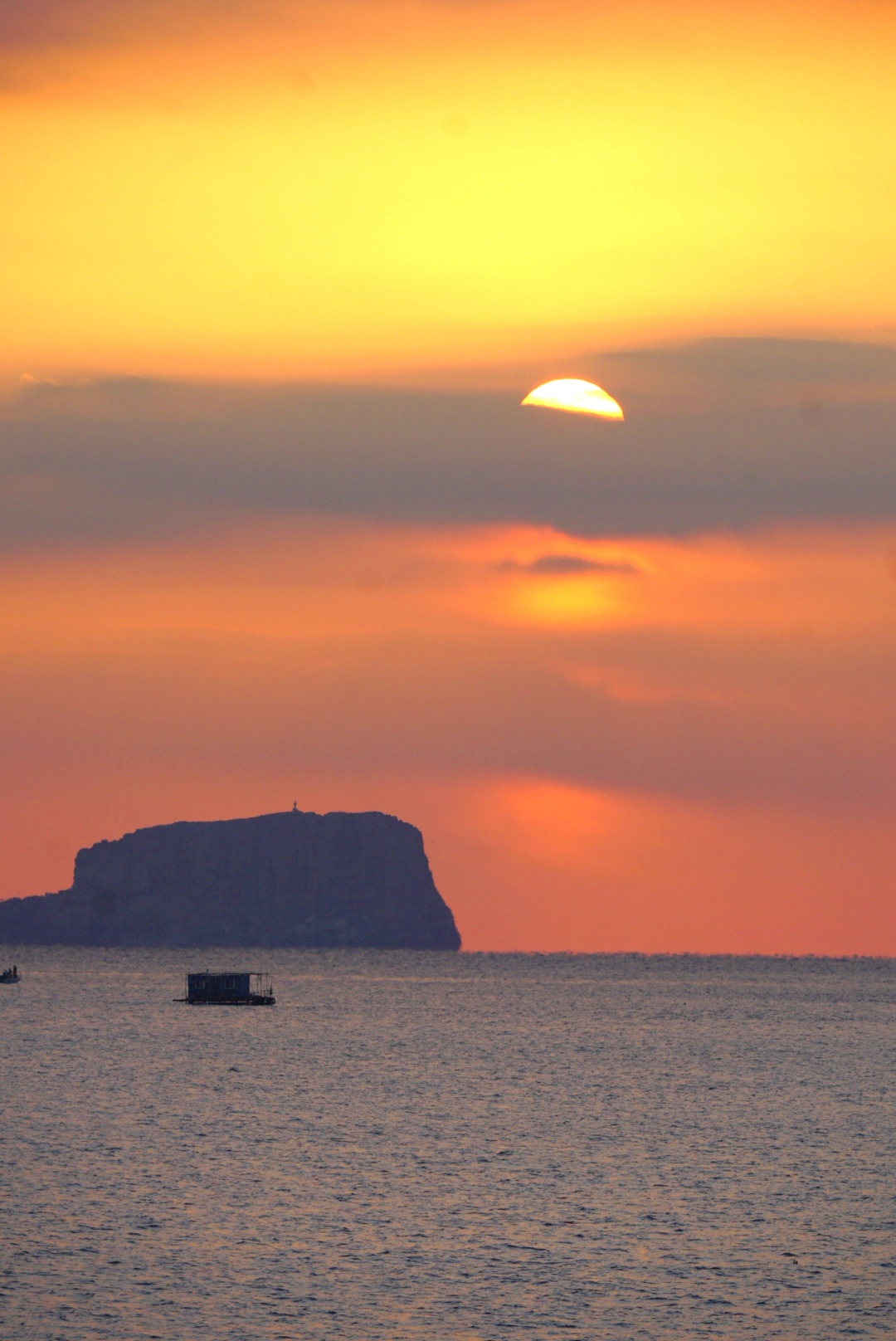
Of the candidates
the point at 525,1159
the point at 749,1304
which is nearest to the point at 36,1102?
the point at 525,1159

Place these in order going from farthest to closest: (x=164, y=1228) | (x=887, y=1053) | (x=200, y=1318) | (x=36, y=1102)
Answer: (x=887, y=1053)
(x=36, y=1102)
(x=164, y=1228)
(x=200, y=1318)

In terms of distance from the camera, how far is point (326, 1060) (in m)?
165

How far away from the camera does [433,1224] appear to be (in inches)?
2940

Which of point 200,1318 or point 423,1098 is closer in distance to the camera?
point 200,1318

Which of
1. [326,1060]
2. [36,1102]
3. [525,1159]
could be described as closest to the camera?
[525,1159]

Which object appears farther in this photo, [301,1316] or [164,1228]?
[164,1228]

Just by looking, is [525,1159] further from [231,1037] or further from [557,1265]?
[231,1037]

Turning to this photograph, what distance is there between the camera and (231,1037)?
654 feet

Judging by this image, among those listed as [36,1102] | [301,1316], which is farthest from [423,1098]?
[301,1316]

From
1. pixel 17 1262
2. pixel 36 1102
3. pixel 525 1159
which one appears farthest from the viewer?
pixel 36 1102

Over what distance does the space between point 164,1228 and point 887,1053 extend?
13364 centimetres

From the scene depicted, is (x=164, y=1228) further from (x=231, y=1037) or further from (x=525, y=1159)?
(x=231, y=1037)

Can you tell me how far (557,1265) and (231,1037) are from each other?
137 metres

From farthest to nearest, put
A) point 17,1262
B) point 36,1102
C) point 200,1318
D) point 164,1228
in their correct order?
point 36,1102
point 164,1228
point 17,1262
point 200,1318
